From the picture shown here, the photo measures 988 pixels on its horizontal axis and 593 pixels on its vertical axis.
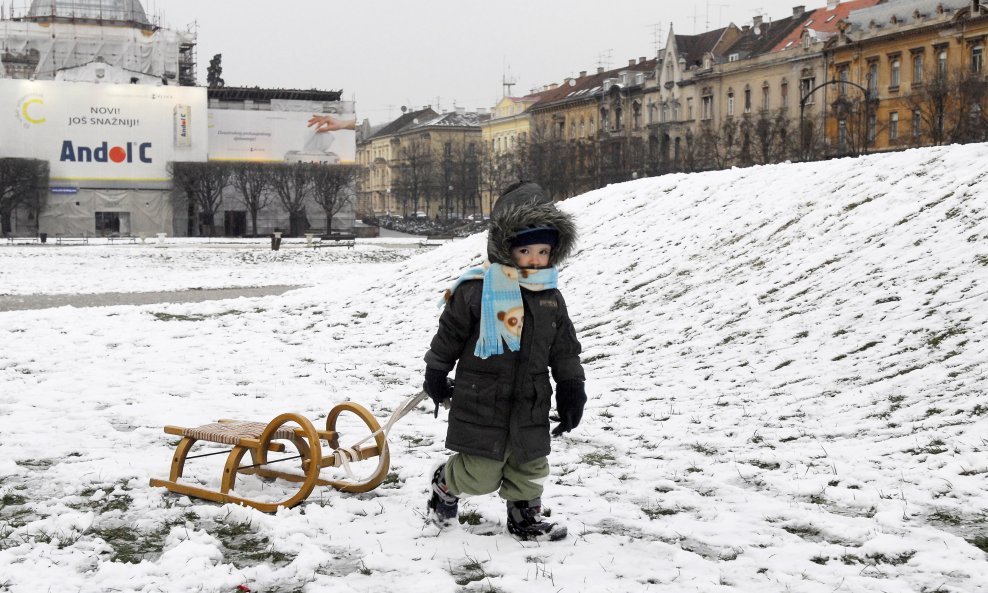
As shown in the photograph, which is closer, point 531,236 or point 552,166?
point 531,236

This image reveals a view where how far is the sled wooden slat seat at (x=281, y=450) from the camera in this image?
17.8 ft

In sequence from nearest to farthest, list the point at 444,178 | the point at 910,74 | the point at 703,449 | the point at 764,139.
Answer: the point at 703,449
the point at 910,74
the point at 764,139
the point at 444,178

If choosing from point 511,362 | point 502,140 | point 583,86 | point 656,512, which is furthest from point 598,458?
point 502,140

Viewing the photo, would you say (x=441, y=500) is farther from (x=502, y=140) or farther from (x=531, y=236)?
(x=502, y=140)

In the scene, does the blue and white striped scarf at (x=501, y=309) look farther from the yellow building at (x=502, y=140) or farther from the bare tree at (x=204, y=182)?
the yellow building at (x=502, y=140)

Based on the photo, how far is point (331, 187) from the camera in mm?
69188

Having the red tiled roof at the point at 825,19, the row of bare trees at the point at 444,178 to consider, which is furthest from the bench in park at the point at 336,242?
the row of bare trees at the point at 444,178

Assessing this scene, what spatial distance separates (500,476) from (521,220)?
4.02 feet

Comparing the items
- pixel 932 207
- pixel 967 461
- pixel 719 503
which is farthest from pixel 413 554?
pixel 932 207

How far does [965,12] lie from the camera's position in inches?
1988

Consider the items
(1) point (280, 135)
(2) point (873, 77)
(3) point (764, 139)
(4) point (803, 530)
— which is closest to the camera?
(4) point (803, 530)

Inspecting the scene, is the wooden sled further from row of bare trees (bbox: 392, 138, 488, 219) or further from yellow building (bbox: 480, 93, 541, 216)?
row of bare trees (bbox: 392, 138, 488, 219)

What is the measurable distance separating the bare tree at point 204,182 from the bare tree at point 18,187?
8.14 metres

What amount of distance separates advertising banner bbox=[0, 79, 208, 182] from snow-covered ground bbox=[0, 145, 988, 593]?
54968 mm
